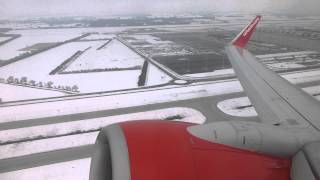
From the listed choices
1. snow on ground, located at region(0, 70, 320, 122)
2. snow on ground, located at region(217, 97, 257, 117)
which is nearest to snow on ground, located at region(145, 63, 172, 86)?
snow on ground, located at region(0, 70, 320, 122)

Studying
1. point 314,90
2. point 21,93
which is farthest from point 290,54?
point 21,93

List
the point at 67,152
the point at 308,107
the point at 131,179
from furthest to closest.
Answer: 1. the point at 67,152
2. the point at 308,107
3. the point at 131,179

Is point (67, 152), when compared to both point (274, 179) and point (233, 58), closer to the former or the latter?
point (233, 58)

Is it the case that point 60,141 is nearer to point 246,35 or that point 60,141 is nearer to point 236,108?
point 246,35

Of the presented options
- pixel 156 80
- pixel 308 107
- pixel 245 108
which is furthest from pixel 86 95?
pixel 308 107

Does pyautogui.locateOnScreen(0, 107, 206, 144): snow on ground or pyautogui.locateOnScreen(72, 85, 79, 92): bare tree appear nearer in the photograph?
pyautogui.locateOnScreen(0, 107, 206, 144): snow on ground

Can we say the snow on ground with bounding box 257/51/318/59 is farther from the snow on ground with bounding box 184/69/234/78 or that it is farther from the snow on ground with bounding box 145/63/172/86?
the snow on ground with bounding box 145/63/172/86

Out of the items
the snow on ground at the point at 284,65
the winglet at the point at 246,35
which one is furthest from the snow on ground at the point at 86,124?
the snow on ground at the point at 284,65
